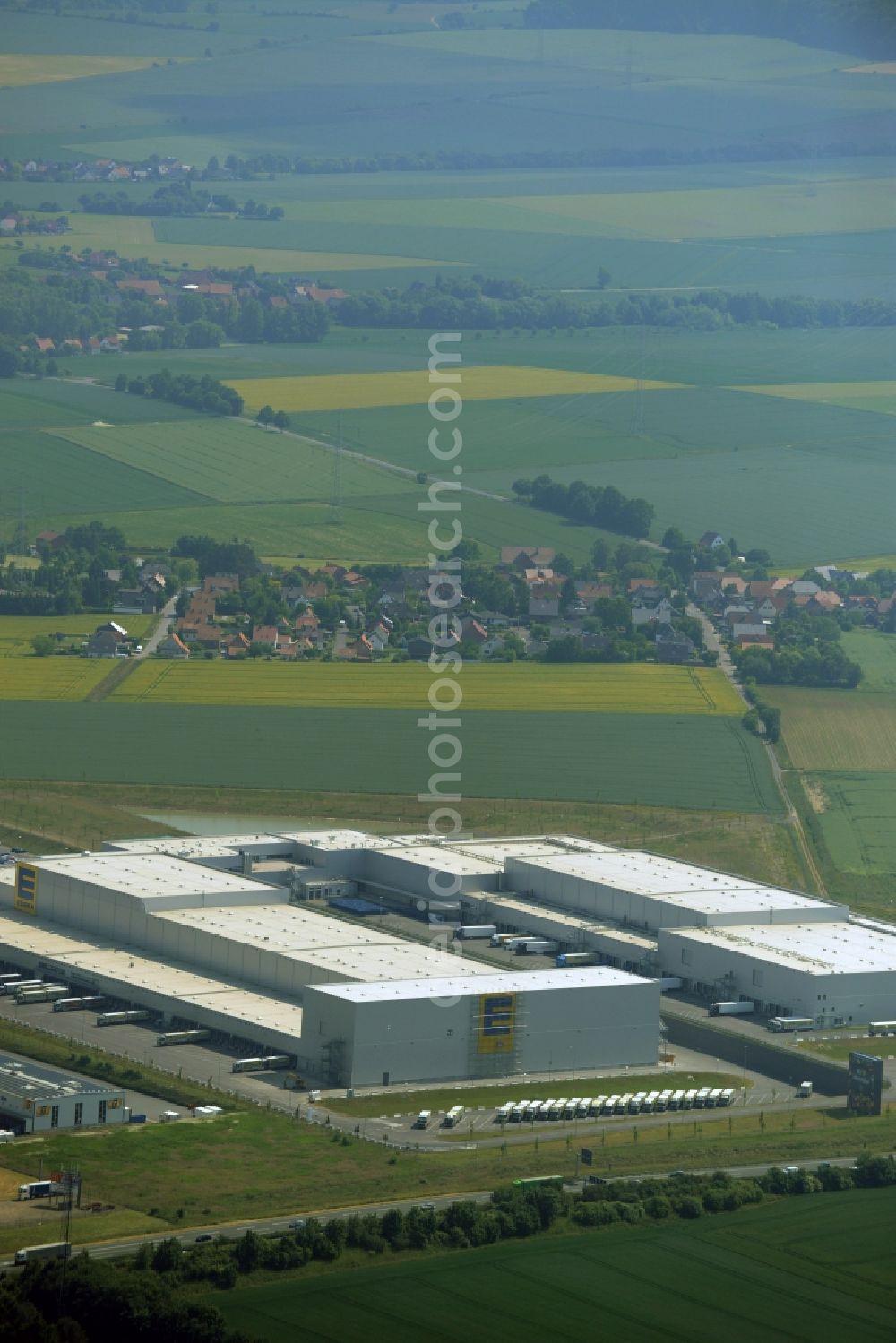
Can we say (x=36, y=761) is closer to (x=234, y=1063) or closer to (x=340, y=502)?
(x=234, y=1063)

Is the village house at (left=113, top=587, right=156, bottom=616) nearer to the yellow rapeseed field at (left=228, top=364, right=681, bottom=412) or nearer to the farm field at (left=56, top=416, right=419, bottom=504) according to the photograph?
the farm field at (left=56, top=416, right=419, bottom=504)

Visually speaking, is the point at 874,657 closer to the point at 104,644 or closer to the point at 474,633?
the point at 474,633

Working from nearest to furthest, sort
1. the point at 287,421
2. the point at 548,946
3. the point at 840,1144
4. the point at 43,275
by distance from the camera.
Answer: the point at 840,1144 → the point at 548,946 → the point at 287,421 → the point at 43,275

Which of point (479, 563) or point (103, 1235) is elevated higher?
point (479, 563)

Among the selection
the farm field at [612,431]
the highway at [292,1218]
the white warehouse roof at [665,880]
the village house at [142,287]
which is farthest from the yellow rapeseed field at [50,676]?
the village house at [142,287]

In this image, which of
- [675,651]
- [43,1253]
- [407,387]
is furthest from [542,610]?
[43,1253]

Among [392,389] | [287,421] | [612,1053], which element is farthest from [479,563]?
[612,1053]

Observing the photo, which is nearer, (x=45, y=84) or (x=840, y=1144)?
(x=840, y=1144)
